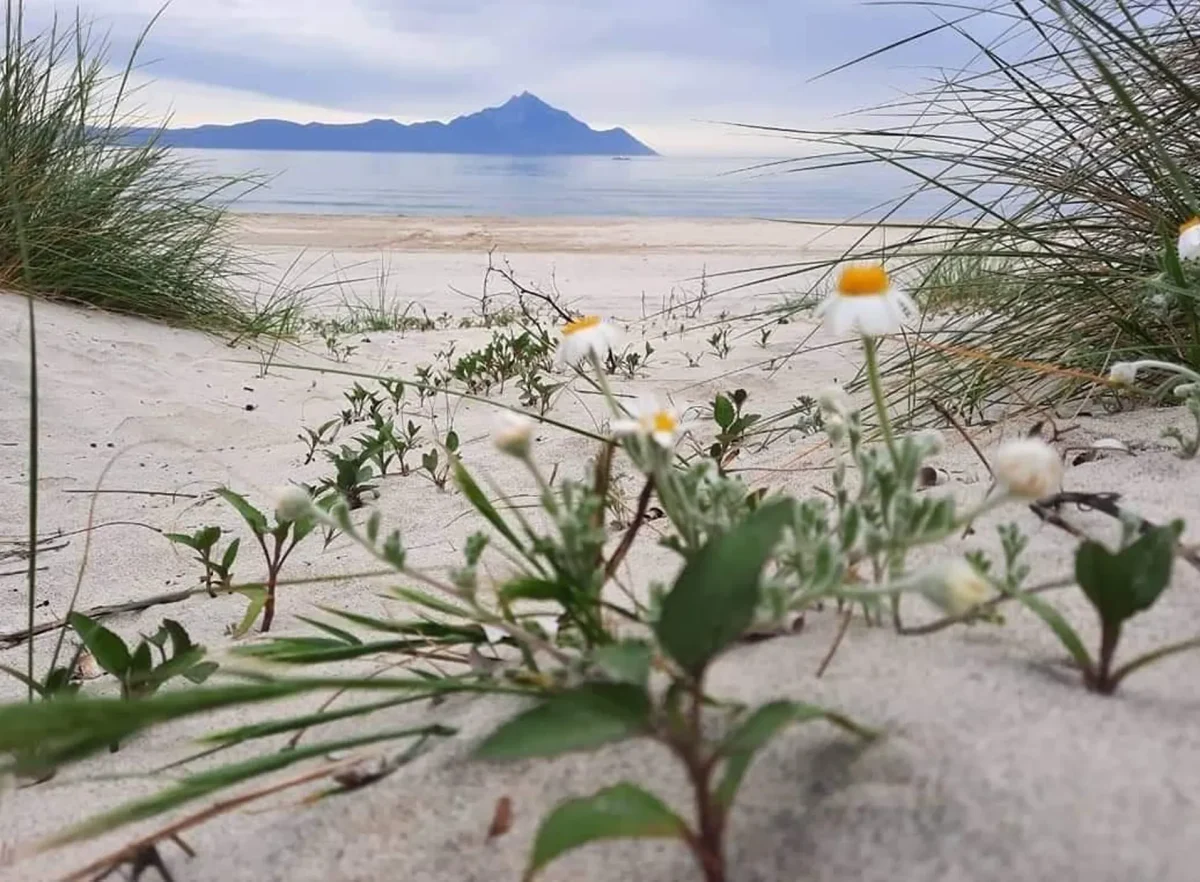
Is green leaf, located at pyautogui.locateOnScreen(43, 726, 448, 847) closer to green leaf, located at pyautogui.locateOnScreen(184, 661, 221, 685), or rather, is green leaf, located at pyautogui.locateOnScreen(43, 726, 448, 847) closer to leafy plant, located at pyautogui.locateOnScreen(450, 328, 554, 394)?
green leaf, located at pyautogui.locateOnScreen(184, 661, 221, 685)

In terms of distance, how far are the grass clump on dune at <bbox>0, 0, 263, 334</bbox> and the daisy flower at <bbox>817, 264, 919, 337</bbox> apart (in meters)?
3.88

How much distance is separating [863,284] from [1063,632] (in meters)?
0.33

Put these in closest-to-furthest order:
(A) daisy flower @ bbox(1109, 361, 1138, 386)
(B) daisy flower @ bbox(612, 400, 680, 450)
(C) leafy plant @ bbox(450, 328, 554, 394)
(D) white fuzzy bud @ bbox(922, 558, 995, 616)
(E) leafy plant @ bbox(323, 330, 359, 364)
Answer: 1. (D) white fuzzy bud @ bbox(922, 558, 995, 616)
2. (B) daisy flower @ bbox(612, 400, 680, 450)
3. (A) daisy flower @ bbox(1109, 361, 1138, 386)
4. (C) leafy plant @ bbox(450, 328, 554, 394)
5. (E) leafy plant @ bbox(323, 330, 359, 364)

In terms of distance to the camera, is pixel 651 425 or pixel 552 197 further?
pixel 552 197

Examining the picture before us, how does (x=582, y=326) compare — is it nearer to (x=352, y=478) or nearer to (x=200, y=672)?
(x=200, y=672)

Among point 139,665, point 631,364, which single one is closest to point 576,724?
point 139,665

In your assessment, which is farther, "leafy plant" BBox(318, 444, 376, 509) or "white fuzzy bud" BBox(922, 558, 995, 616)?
"leafy plant" BBox(318, 444, 376, 509)

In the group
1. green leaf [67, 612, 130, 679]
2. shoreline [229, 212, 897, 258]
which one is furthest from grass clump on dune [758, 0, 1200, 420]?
shoreline [229, 212, 897, 258]

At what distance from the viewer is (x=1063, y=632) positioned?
790mm

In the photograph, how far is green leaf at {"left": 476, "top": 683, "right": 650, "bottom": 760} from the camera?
0.63m

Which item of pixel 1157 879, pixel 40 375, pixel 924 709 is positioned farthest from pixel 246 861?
pixel 40 375

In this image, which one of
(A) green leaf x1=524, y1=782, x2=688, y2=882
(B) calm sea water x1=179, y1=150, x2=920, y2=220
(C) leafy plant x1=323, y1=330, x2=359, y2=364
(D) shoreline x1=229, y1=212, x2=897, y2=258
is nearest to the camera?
(A) green leaf x1=524, y1=782, x2=688, y2=882

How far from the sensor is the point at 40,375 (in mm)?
3447

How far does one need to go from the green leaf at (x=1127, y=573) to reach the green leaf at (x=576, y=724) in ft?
1.15
